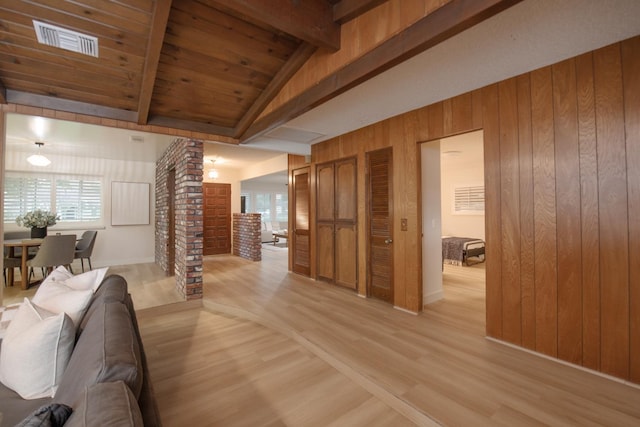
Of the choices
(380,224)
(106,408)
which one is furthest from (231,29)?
(380,224)

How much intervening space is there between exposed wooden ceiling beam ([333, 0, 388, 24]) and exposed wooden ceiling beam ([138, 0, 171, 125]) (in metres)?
1.07

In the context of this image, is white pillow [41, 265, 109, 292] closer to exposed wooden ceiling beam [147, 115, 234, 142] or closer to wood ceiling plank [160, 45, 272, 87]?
wood ceiling plank [160, 45, 272, 87]

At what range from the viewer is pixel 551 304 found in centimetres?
226

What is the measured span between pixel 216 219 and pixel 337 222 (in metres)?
4.32

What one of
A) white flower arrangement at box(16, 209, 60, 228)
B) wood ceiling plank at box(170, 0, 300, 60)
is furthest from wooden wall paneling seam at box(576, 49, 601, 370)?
white flower arrangement at box(16, 209, 60, 228)

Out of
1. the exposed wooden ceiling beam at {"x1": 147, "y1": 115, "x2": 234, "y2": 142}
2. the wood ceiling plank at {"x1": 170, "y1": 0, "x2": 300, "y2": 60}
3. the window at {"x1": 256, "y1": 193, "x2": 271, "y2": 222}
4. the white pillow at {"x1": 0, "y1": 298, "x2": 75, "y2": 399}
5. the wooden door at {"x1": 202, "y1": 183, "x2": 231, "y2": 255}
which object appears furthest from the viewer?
the window at {"x1": 256, "y1": 193, "x2": 271, "y2": 222}

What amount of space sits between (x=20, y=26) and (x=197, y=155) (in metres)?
1.93

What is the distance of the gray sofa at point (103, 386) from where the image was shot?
0.71 m

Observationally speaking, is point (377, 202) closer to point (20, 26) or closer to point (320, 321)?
point (320, 321)

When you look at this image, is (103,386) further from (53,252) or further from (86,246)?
(86,246)

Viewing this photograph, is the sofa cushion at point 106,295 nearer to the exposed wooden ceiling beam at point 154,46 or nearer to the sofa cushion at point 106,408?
the sofa cushion at point 106,408

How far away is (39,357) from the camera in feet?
4.10

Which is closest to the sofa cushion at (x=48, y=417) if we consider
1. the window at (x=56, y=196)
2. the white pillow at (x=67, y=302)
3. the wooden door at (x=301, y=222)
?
the white pillow at (x=67, y=302)

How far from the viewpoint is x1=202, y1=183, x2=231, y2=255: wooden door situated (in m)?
7.23
